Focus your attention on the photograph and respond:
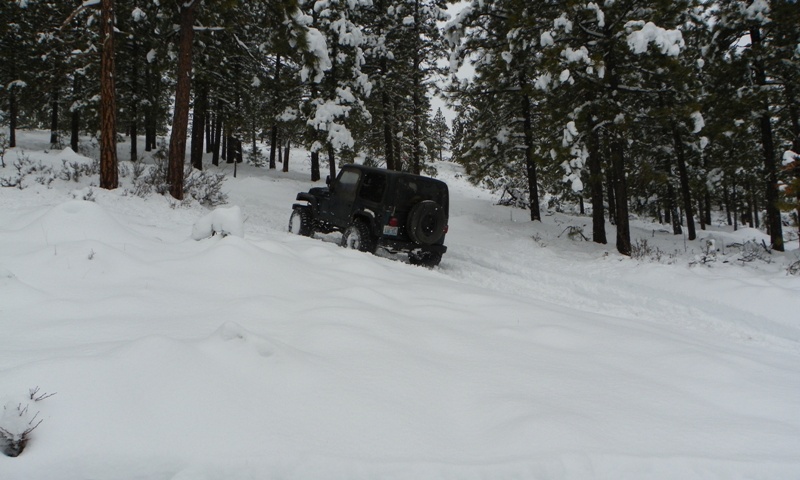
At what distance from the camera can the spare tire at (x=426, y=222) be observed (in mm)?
8945

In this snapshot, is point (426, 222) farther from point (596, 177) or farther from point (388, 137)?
point (388, 137)

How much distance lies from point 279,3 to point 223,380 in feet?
39.6

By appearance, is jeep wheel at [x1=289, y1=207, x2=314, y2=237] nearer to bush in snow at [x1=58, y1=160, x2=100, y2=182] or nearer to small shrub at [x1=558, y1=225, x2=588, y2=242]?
bush in snow at [x1=58, y1=160, x2=100, y2=182]

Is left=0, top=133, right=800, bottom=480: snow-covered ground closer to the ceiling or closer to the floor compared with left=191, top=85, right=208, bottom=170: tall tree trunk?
closer to the floor

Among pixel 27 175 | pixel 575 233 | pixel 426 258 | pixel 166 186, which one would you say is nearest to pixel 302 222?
pixel 426 258

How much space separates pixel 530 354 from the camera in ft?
12.5

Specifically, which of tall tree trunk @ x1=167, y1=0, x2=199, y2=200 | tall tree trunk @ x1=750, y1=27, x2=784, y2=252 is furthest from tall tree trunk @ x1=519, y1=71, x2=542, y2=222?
tall tree trunk @ x1=167, y1=0, x2=199, y2=200

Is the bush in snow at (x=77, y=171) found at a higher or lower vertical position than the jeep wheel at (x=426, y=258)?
A: higher

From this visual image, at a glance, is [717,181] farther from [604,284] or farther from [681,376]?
[681,376]

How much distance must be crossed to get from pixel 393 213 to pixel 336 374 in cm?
628

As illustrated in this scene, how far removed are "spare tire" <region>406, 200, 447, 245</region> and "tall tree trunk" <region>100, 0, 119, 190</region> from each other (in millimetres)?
8179

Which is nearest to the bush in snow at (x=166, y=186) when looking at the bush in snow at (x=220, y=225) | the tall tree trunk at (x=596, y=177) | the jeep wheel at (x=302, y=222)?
the jeep wheel at (x=302, y=222)

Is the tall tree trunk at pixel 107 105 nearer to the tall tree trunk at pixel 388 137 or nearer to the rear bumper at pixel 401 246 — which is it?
the rear bumper at pixel 401 246

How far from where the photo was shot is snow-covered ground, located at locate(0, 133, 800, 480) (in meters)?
2.15
